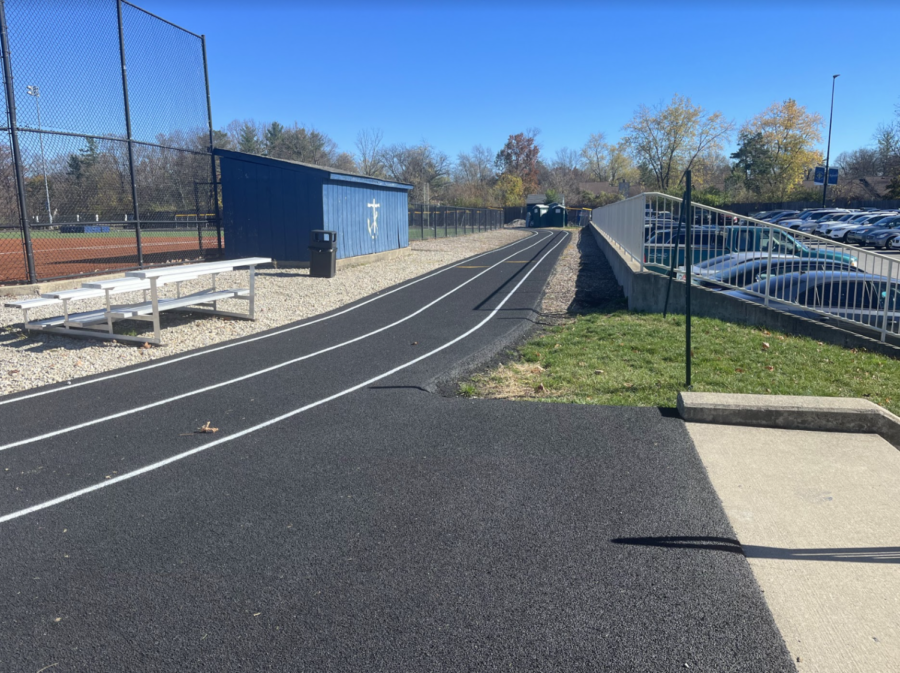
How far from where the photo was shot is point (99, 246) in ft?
97.3

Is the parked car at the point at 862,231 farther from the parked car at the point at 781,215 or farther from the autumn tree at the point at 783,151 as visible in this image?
the autumn tree at the point at 783,151

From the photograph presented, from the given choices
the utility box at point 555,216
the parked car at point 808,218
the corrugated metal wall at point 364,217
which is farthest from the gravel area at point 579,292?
the utility box at point 555,216

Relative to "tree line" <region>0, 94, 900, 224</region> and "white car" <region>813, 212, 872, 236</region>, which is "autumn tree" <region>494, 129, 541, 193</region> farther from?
"white car" <region>813, 212, 872, 236</region>

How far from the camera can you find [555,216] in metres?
72.7

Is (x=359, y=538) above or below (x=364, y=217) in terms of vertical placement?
below

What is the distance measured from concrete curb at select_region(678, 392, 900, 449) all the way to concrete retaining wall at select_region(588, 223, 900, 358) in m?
3.19

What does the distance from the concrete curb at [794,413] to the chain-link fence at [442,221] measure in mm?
28848

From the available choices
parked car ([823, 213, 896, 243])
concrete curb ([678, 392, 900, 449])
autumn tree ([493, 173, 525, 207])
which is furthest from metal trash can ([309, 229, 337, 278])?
autumn tree ([493, 173, 525, 207])

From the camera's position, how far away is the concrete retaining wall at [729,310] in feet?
28.8

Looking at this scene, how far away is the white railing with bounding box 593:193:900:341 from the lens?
8.98 m

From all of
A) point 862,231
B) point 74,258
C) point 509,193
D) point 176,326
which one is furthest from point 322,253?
point 509,193

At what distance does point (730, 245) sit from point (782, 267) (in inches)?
39.3

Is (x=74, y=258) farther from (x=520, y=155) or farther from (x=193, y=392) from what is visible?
(x=520, y=155)

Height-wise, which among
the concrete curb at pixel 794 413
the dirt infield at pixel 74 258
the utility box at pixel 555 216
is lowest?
the concrete curb at pixel 794 413
